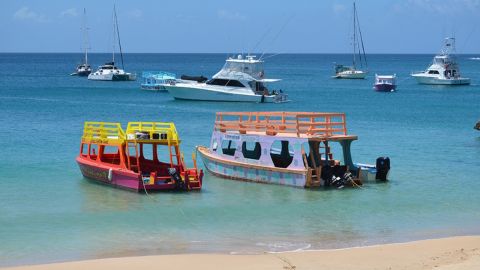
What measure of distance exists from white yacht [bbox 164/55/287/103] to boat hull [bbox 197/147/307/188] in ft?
120

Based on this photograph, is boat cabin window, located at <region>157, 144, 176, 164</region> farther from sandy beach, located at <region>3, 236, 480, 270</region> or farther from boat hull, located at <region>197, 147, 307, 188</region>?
sandy beach, located at <region>3, 236, 480, 270</region>

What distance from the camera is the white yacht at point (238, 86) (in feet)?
219

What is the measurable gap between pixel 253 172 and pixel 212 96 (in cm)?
4091

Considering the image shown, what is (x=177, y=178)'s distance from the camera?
2570 cm

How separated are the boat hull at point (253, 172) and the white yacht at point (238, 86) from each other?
1441 inches

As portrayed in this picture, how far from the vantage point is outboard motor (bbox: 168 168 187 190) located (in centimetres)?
2567

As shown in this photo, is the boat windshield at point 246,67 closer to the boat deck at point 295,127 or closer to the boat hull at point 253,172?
the boat deck at point 295,127

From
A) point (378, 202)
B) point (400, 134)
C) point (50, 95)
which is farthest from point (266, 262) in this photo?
point (50, 95)

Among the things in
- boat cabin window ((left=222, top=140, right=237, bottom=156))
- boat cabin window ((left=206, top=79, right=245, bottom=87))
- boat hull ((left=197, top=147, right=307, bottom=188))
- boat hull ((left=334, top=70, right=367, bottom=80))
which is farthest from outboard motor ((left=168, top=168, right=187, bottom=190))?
boat hull ((left=334, top=70, right=367, bottom=80))

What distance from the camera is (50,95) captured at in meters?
81.8

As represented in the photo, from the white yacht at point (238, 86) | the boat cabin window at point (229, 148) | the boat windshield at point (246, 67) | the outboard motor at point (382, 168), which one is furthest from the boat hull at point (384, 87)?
the outboard motor at point (382, 168)

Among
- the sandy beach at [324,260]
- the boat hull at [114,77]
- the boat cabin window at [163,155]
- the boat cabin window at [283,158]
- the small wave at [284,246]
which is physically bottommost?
the small wave at [284,246]

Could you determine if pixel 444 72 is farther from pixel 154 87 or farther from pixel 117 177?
pixel 117 177

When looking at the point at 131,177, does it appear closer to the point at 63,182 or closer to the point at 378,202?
the point at 63,182
